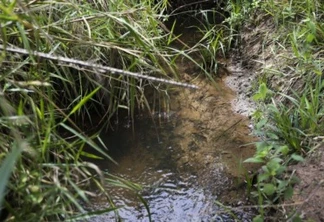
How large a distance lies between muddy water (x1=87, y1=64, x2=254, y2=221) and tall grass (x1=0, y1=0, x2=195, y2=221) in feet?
0.54

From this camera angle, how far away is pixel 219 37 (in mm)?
3215

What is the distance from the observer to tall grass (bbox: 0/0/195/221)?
1.41 meters

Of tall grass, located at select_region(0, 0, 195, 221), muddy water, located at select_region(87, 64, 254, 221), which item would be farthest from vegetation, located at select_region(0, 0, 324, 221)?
muddy water, located at select_region(87, 64, 254, 221)

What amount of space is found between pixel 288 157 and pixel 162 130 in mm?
743

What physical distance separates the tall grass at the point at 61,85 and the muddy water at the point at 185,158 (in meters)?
0.16

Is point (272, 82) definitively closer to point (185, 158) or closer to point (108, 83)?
point (185, 158)

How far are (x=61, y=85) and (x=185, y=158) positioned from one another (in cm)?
69

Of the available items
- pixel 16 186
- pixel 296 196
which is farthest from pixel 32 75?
pixel 296 196

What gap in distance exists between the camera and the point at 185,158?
2.42 m

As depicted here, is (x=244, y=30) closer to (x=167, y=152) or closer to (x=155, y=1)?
(x=155, y=1)

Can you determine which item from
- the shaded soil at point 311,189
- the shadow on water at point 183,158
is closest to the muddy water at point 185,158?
the shadow on water at point 183,158

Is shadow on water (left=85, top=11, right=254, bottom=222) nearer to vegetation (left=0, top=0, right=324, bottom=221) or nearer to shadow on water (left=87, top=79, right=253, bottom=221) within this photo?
shadow on water (left=87, top=79, right=253, bottom=221)

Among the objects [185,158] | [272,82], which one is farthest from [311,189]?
[272,82]

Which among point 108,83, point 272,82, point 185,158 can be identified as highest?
point 108,83
